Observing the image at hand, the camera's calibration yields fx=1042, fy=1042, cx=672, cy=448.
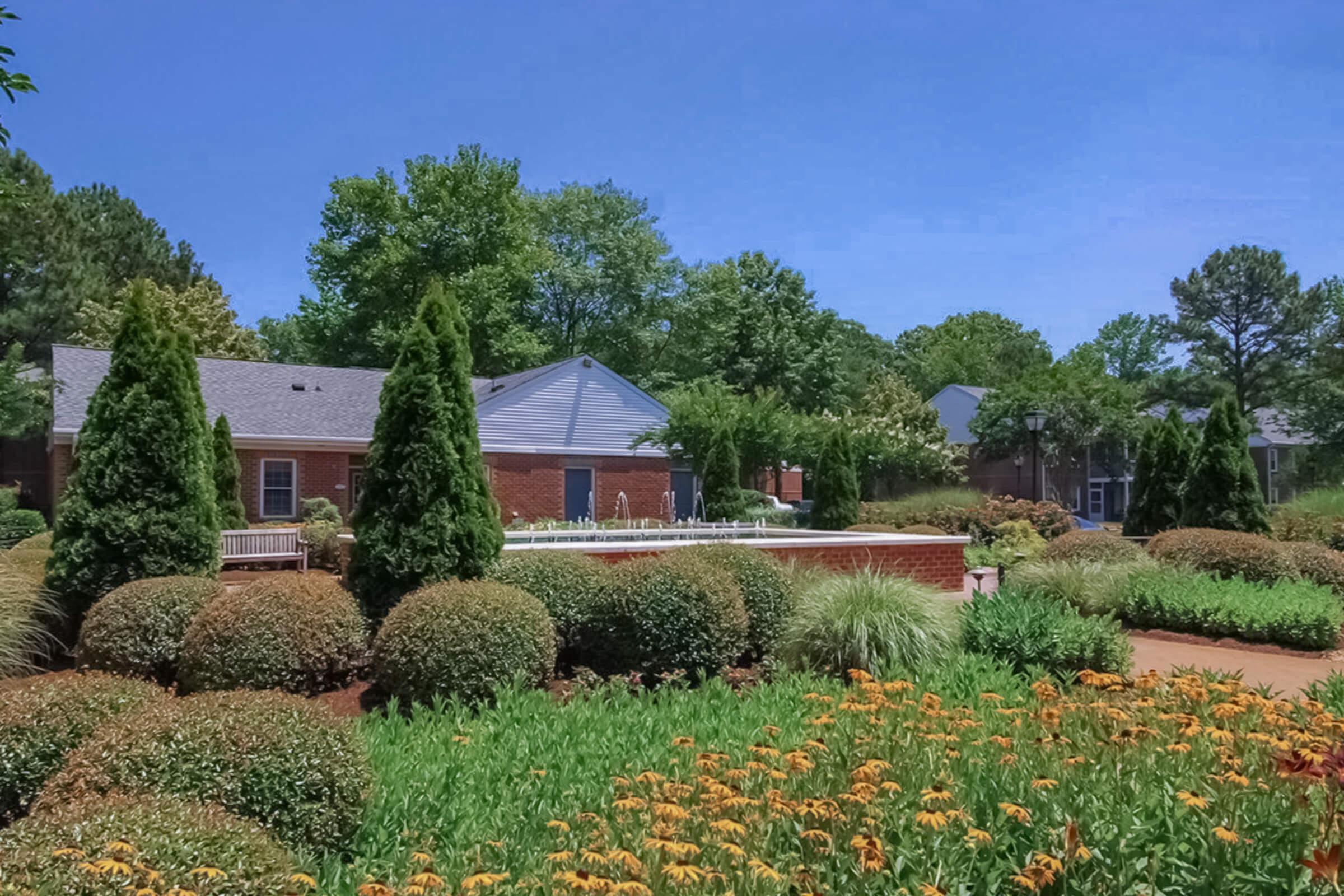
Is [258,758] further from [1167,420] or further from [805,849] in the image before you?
[1167,420]

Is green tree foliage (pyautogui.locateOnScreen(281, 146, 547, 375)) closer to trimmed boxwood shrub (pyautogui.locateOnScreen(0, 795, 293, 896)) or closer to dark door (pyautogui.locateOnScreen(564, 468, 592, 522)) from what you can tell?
dark door (pyautogui.locateOnScreen(564, 468, 592, 522))

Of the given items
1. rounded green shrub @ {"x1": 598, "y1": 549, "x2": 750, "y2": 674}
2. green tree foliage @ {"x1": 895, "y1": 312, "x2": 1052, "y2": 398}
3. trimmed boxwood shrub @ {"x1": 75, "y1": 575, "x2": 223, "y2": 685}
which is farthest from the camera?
green tree foliage @ {"x1": 895, "y1": 312, "x2": 1052, "y2": 398}

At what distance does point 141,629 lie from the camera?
8688 millimetres

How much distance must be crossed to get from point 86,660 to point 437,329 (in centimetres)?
425

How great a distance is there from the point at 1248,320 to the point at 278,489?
142 ft

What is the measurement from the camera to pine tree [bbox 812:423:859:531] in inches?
962

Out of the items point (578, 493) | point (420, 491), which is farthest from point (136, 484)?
point (578, 493)

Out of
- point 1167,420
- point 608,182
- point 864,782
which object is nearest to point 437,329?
point 864,782

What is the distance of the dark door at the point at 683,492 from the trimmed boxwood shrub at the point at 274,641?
25.3m

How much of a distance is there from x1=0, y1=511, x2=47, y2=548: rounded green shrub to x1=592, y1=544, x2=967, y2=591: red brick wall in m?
16.4

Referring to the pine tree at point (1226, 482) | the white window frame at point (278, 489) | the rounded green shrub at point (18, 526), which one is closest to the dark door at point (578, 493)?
the white window frame at point (278, 489)

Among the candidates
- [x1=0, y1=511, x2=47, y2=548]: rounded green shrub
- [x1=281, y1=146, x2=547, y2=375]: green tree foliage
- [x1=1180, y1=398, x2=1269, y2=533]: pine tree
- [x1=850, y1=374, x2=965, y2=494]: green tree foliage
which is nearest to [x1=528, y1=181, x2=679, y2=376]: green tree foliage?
[x1=281, y1=146, x2=547, y2=375]: green tree foliage

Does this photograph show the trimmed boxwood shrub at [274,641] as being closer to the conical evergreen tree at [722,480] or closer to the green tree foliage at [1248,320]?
the conical evergreen tree at [722,480]

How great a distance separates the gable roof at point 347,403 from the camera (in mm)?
25500
